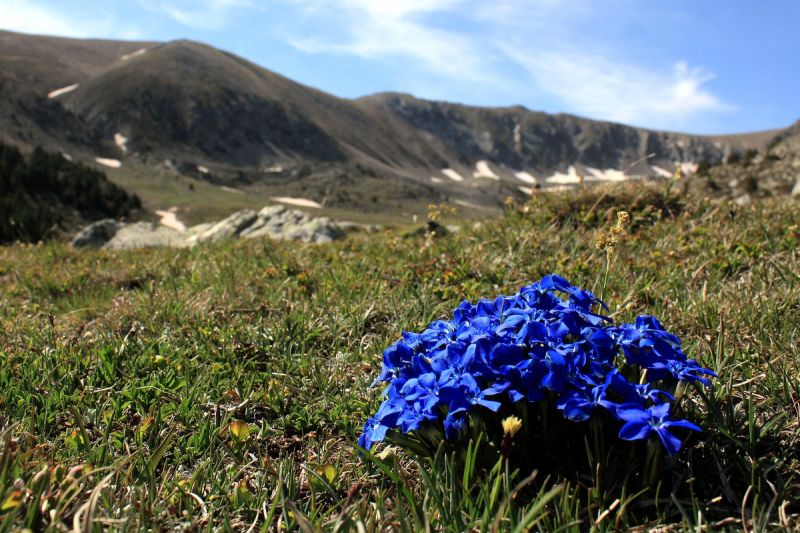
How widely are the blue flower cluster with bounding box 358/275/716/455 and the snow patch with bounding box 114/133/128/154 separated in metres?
126

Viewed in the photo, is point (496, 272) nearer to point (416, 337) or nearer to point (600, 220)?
point (600, 220)

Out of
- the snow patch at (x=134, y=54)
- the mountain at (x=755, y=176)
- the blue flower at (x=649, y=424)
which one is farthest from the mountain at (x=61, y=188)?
the snow patch at (x=134, y=54)

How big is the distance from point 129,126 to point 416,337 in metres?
136

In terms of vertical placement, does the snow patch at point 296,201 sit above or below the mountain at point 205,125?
below

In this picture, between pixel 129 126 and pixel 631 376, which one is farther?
pixel 129 126

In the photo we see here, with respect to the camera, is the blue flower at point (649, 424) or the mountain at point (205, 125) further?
the mountain at point (205, 125)

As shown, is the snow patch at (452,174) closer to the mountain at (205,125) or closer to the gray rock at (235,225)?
the mountain at (205,125)

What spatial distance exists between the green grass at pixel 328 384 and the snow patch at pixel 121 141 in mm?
122182

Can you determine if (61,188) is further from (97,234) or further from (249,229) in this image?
(249,229)

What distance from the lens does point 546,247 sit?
19.7 ft

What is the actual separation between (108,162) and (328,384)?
11276cm

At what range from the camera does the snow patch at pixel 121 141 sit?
384 ft

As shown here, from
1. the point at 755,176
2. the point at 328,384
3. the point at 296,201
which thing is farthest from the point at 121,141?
the point at 328,384

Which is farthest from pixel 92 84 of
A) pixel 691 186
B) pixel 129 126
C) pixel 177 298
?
pixel 177 298
